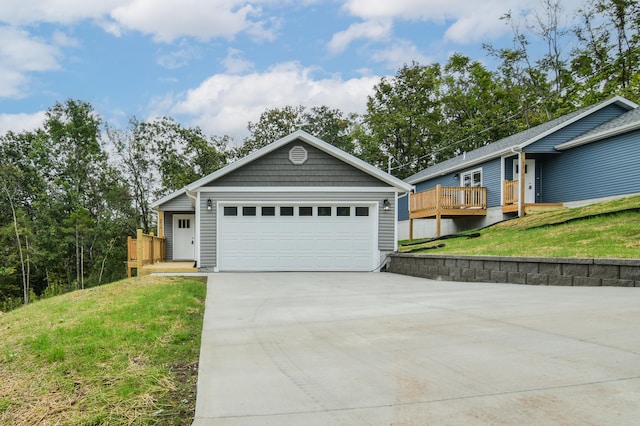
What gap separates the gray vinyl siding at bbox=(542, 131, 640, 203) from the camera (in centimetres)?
1384

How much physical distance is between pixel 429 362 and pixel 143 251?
1216 centimetres

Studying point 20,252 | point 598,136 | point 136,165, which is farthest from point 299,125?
point 598,136

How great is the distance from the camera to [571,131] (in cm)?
1666

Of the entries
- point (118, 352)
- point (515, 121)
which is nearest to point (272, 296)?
point (118, 352)

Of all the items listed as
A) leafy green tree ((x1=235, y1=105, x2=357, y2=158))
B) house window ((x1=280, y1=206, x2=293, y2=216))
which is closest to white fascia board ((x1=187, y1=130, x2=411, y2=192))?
house window ((x1=280, y1=206, x2=293, y2=216))

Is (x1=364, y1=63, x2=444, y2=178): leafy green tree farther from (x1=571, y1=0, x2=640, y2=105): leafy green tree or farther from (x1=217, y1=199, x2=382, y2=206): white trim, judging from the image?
(x1=217, y1=199, x2=382, y2=206): white trim

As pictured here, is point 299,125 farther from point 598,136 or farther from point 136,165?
point 598,136

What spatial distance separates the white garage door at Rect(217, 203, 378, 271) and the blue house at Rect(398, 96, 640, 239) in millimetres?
6131

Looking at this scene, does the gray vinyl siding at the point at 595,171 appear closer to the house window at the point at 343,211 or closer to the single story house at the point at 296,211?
the single story house at the point at 296,211

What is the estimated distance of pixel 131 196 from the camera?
2728cm

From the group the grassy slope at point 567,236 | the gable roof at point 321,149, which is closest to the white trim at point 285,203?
the gable roof at point 321,149

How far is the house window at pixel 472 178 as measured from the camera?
1951cm

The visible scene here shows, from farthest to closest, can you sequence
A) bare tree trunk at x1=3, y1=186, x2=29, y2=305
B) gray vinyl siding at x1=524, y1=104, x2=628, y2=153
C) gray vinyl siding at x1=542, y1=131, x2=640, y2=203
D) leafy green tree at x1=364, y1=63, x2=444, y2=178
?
leafy green tree at x1=364, y1=63, x2=444, y2=178 → bare tree trunk at x1=3, y1=186, x2=29, y2=305 → gray vinyl siding at x1=524, y1=104, x2=628, y2=153 → gray vinyl siding at x1=542, y1=131, x2=640, y2=203

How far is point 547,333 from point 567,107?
27233mm
